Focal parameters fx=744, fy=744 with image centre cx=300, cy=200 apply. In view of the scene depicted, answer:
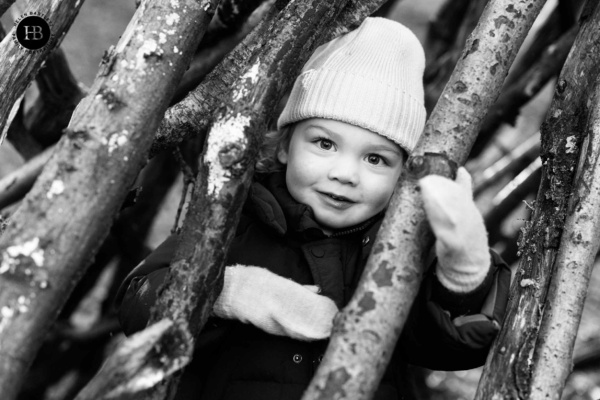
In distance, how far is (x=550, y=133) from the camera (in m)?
1.58

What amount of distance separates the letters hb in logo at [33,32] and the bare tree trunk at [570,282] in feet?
4.08

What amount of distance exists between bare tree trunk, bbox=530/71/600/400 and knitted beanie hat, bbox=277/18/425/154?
388 mm

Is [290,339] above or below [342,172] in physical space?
below

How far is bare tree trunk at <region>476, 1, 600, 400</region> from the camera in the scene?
133 cm

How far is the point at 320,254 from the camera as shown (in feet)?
5.19

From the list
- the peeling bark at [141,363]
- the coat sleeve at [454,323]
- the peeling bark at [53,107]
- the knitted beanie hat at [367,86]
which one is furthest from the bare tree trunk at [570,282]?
the peeling bark at [53,107]

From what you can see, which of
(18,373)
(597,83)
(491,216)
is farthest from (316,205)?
(491,216)

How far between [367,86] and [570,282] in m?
0.61

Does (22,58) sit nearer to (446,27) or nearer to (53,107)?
(53,107)

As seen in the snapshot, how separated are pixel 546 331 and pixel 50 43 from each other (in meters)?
1.29

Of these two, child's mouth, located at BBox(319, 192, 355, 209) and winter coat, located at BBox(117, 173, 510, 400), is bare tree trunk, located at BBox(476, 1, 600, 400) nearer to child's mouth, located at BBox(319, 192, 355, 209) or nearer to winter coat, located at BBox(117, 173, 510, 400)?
winter coat, located at BBox(117, 173, 510, 400)

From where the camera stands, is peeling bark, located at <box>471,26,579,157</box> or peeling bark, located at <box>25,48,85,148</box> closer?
peeling bark, located at <box>25,48,85,148</box>

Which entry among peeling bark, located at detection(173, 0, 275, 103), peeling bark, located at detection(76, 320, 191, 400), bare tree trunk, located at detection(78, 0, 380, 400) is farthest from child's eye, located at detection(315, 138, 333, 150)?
peeling bark, located at detection(173, 0, 275, 103)

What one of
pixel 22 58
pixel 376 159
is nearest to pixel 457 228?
pixel 376 159
